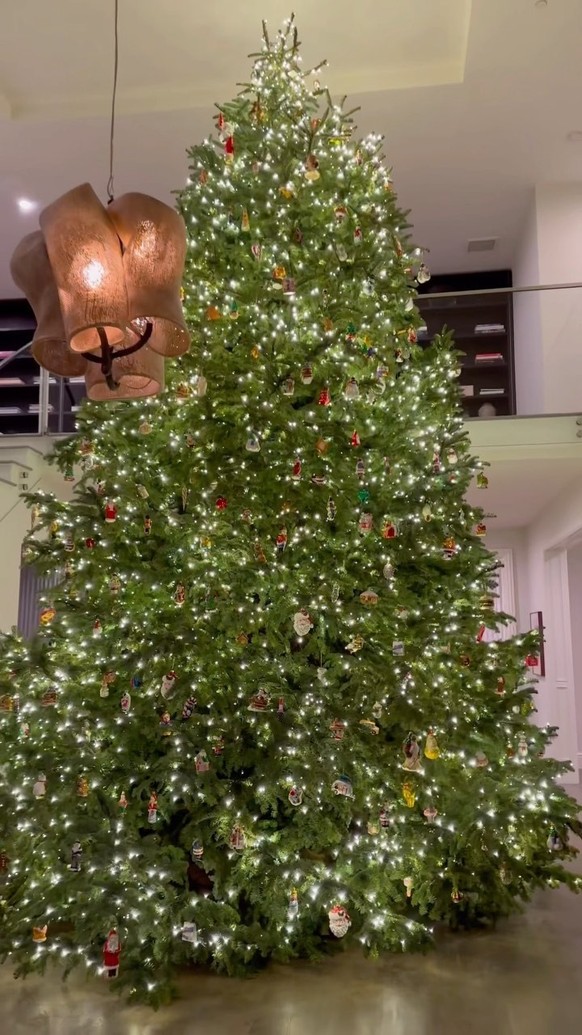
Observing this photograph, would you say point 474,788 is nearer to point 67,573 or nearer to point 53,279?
point 67,573

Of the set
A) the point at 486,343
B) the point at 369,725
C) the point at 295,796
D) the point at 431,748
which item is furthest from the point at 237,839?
the point at 486,343

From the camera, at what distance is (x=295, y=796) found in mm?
2859

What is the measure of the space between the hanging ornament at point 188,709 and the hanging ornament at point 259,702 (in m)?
0.23

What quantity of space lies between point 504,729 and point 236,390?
1850 mm

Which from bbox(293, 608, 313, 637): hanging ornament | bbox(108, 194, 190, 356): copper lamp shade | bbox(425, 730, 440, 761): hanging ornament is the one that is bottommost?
bbox(425, 730, 440, 761): hanging ornament

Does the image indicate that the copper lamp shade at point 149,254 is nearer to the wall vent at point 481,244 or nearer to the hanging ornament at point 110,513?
the hanging ornament at point 110,513

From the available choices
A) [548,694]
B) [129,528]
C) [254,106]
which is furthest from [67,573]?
[548,694]

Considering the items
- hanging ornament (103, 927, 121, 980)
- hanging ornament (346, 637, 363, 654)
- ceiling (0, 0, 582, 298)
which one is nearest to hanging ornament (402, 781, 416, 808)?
hanging ornament (346, 637, 363, 654)

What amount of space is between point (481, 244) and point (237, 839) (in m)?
7.25

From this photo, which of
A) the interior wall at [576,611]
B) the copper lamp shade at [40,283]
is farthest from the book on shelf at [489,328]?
the copper lamp shade at [40,283]

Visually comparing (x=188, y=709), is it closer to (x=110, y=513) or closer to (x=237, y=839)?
(x=237, y=839)

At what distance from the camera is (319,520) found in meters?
3.21

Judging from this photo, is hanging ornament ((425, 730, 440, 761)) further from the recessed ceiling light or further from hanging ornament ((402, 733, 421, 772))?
the recessed ceiling light

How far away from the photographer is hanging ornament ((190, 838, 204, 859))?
2.88 metres
